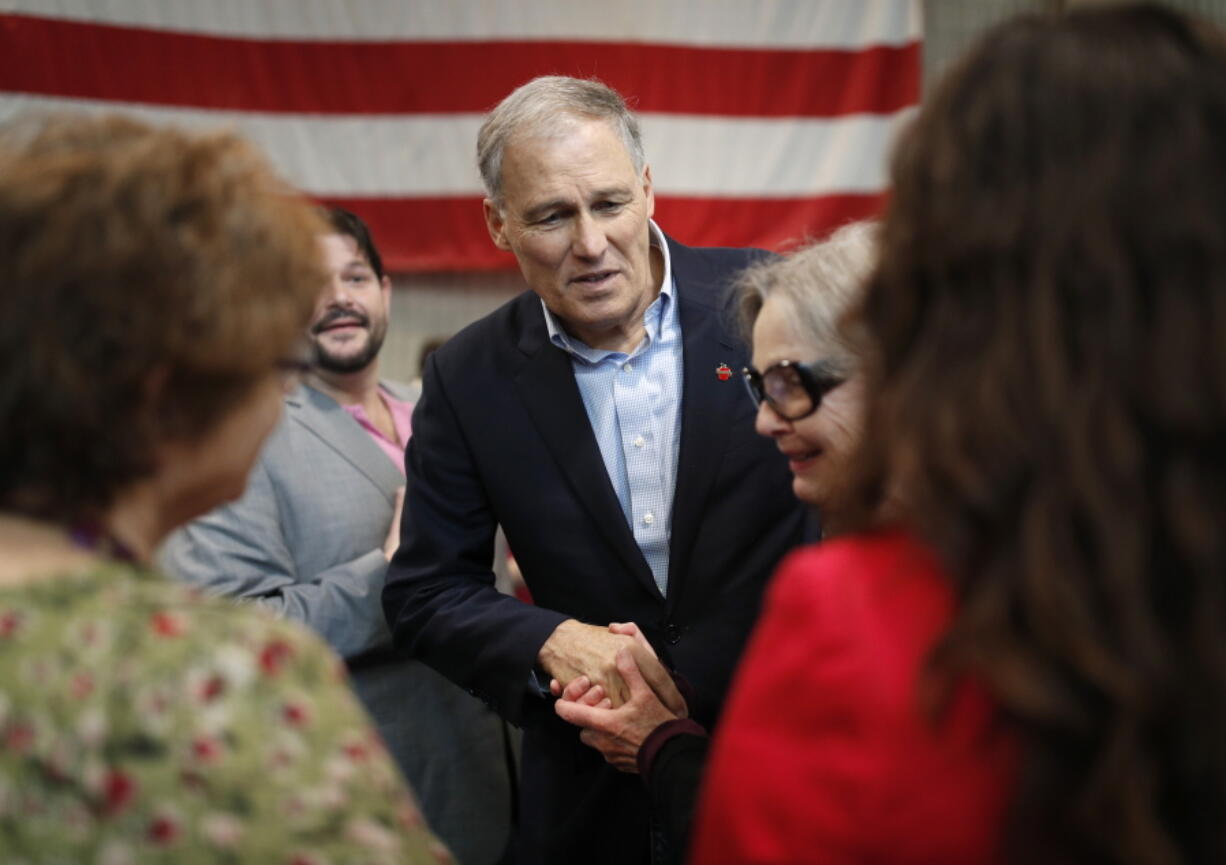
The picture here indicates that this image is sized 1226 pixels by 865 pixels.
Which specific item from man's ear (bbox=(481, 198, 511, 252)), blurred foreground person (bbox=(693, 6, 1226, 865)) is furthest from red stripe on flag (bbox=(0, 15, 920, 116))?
blurred foreground person (bbox=(693, 6, 1226, 865))

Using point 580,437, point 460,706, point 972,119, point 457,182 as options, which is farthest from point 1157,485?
point 457,182

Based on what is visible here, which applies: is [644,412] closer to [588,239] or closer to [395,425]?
[588,239]

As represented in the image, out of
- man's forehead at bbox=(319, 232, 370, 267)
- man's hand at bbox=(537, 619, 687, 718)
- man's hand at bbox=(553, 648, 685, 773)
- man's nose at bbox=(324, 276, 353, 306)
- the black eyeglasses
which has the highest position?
man's forehead at bbox=(319, 232, 370, 267)

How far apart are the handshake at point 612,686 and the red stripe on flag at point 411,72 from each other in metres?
2.55

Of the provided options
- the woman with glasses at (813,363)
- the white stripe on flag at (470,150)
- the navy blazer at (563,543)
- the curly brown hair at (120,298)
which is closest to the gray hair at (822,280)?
the woman with glasses at (813,363)

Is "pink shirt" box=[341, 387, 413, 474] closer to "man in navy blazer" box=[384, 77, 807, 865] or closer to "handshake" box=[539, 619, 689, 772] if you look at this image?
"man in navy blazer" box=[384, 77, 807, 865]

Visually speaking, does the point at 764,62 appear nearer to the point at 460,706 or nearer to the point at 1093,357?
the point at 460,706

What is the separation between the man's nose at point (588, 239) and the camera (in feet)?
6.38

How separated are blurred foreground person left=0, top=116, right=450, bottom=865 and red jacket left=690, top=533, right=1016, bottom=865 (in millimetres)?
245

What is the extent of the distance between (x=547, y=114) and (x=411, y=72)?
2.07 m

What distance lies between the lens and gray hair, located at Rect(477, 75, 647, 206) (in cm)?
198

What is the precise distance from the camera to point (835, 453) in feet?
4.96

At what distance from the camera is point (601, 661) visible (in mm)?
1744

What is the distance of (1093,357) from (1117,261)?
6cm
